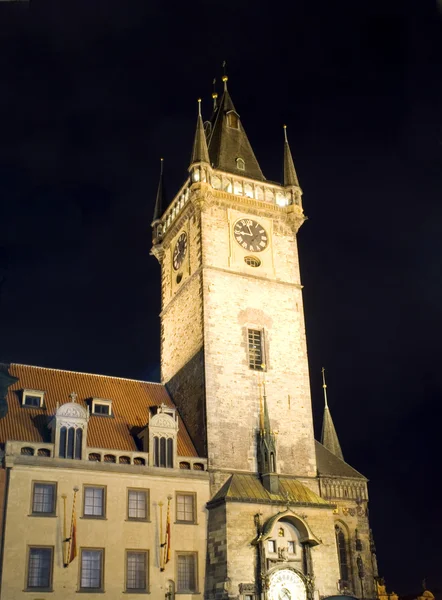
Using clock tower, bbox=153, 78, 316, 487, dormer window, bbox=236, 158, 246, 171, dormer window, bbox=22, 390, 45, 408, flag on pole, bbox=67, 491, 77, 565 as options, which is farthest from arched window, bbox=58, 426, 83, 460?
dormer window, bbox=236, 158, 246, 171

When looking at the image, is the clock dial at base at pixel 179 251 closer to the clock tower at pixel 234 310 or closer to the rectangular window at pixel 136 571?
the clock tower at pixel 234 310

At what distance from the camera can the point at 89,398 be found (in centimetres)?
4291

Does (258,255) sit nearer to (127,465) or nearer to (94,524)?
(127,465)

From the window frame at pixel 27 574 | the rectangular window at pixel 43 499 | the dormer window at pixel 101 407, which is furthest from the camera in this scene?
the dormer window at pixel 101 407

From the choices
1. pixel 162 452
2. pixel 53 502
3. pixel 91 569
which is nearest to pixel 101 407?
pixel 162 452

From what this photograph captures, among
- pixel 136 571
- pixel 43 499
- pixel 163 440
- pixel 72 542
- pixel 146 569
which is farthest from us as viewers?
pixel 163 440

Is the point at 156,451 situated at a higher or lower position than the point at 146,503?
higher

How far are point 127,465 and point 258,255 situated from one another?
16.3 meters

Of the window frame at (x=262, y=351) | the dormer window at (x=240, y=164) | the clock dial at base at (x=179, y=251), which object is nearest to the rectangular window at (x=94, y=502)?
the window frame at (x=262, y=351)

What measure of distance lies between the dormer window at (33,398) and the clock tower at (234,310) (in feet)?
27.9

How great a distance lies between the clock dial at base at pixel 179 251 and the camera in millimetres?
49044

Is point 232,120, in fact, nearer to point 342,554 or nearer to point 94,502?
point 94,502

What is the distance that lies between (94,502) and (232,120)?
31.1 m

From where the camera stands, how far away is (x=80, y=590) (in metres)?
34.6
